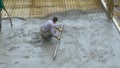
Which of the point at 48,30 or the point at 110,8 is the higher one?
the point at 48,30

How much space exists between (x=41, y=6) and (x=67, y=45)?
3.56m

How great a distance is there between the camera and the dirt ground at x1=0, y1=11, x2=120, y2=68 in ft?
21.5

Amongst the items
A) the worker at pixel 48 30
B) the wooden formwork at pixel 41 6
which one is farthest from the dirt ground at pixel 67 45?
the wooden formwork at pixel 41 6

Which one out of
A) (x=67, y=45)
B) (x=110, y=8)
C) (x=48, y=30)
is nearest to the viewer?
(x=67, y=45)

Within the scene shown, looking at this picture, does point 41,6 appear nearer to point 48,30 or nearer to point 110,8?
point 110,8

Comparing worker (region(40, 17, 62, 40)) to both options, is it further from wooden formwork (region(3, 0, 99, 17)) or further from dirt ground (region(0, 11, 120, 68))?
wooden formwork (region(3, 0, 99, 17))

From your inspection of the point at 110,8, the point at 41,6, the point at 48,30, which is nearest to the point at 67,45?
the point at 48,30

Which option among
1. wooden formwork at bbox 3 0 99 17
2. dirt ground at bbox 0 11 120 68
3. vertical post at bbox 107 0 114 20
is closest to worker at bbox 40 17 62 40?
dirt ground at bbox 0 11 120 68

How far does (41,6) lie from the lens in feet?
35.1

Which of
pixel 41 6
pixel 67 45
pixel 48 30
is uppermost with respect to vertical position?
pixel 48 30

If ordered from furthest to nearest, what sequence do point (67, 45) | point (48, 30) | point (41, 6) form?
1. point (41, 6)
2. point (48, 30)
3. point (67, 45)

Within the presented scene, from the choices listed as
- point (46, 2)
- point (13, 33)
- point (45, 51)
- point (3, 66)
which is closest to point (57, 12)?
point (46, 2)

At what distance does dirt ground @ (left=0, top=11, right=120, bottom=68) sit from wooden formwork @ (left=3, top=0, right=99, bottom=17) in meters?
0.59

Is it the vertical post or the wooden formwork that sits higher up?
the vertical post
